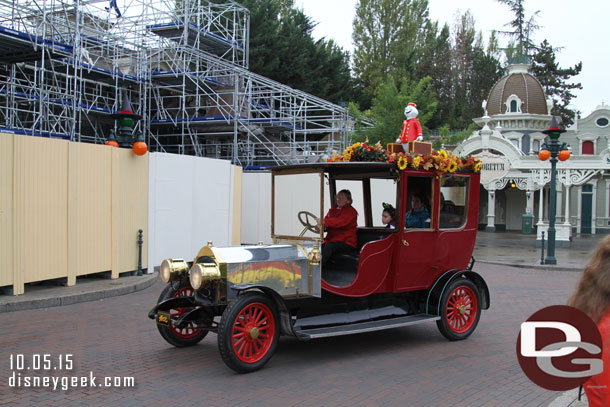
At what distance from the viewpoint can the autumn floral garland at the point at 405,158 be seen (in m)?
7.38

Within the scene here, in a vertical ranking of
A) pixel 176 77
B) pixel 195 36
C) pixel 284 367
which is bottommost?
pixel 284 367

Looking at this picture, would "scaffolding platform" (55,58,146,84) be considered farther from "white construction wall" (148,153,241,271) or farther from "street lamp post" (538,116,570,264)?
"street lamp post" (538,116,570,264)

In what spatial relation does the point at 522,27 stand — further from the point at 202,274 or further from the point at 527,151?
the point at 202,274

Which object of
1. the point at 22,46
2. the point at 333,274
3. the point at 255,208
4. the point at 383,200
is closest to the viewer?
the point at 333,274

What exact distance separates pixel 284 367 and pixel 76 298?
201 inches

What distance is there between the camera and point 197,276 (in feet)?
19.8

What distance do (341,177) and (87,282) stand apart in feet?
19.6

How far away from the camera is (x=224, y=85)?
29.8 metres

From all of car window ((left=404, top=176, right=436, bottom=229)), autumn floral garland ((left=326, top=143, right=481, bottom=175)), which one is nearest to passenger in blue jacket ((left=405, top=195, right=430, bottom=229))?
car window ((left=404, top=176, right=436, bottom=229))

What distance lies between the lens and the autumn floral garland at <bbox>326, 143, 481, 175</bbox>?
7375mm

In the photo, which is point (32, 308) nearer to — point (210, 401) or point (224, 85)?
point (210, 401)

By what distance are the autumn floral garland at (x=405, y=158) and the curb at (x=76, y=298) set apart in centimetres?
515
